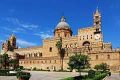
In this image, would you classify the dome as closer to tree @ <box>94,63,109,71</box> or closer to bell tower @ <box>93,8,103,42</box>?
bell tower @ <box>93,8,103,42</box>

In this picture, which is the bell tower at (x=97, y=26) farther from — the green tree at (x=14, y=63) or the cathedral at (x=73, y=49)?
the green tree at (x=14, y=63)

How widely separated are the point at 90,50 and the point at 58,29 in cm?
1773

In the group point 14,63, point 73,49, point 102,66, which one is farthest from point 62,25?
point 102,66

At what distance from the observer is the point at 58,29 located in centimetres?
8431

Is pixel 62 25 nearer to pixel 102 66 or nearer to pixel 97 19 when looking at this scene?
pixel 97 19

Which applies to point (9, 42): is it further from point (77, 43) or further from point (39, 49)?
point (77, 43)

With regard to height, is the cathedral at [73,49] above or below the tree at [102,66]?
above

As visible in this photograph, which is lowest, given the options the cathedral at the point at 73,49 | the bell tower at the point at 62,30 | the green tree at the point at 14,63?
the green tree at the point at 14,63

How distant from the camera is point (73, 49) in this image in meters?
74.2

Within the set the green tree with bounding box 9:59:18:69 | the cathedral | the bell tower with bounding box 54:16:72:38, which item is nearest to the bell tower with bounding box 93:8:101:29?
the cathedral

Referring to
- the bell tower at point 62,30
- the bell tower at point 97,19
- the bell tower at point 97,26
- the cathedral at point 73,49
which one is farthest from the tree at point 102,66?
the bell tower at point 62,30

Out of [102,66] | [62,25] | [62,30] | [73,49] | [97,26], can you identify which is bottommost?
[102,66]

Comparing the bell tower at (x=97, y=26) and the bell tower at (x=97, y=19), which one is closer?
the bell tower at (x=97, y=26)

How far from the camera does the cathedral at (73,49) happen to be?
67312mm
